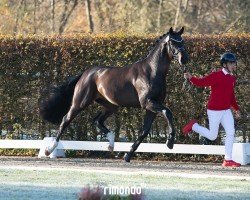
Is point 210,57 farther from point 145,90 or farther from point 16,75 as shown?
point 16,75

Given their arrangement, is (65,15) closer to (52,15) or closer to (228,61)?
(52,15)

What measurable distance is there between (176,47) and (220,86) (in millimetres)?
966

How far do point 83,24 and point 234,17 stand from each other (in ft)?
22.3

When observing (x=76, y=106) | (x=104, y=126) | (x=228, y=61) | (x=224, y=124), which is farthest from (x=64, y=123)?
(x=228, y=61)

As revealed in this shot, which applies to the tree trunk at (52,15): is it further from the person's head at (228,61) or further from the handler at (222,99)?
the person's head at (228,61)

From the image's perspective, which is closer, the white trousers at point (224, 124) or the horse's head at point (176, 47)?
the horse's head at point (176, 47)

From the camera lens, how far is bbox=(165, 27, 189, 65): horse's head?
15.0m

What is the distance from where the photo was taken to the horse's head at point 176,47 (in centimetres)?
1502

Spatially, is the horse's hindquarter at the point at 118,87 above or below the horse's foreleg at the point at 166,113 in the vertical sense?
above

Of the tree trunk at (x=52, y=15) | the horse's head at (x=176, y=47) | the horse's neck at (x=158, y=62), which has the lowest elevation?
the horse's neck at (x=158, y=62)

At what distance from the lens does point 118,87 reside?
1612cm

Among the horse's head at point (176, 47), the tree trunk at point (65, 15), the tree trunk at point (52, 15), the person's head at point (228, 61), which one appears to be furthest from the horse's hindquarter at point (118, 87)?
the tree trunk at point (65, 15)

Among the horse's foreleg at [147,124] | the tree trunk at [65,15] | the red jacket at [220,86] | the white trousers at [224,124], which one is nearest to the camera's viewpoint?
the red jacket at [220,86]

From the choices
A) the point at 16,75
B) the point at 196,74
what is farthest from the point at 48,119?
the point at 196,74
